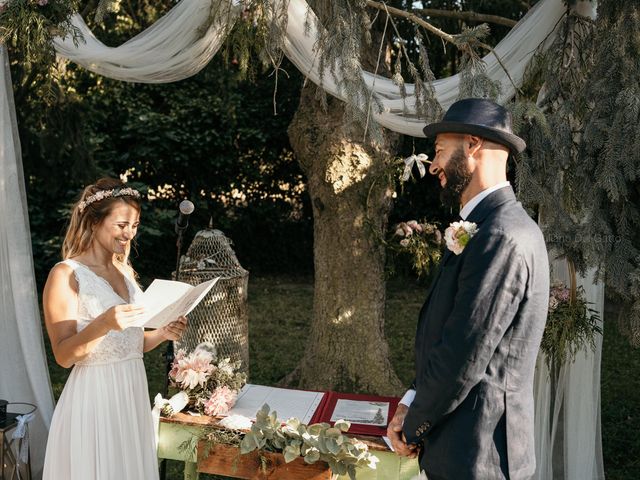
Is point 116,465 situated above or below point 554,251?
below

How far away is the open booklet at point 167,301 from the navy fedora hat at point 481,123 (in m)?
0.97

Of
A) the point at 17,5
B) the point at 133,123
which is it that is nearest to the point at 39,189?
the point at 133,123

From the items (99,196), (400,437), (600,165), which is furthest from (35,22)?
(600,165)

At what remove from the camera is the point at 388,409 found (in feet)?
10.8

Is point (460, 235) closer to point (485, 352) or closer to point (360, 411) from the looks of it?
point (485, 352)

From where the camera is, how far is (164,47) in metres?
4.19

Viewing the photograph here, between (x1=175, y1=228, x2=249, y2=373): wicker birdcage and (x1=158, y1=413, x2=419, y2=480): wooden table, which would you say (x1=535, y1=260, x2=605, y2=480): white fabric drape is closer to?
(x1=158, y1=413, x2=419, y2=480): wooden table

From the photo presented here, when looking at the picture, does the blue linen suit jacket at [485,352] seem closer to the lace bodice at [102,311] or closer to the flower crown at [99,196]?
the lace bodice at [102,311]

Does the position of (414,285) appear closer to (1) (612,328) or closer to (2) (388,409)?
(1) (612,328)

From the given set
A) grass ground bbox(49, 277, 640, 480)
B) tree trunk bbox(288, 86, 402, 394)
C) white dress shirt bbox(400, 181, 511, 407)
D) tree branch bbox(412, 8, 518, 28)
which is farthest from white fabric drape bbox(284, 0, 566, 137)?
grass ground bbox(49, 277, 640, 480)

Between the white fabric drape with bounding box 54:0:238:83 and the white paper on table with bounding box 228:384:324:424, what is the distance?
1.91m

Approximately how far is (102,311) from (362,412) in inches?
47.9

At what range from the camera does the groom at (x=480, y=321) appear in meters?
1.99

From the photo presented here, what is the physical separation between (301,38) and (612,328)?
6.37 meters
